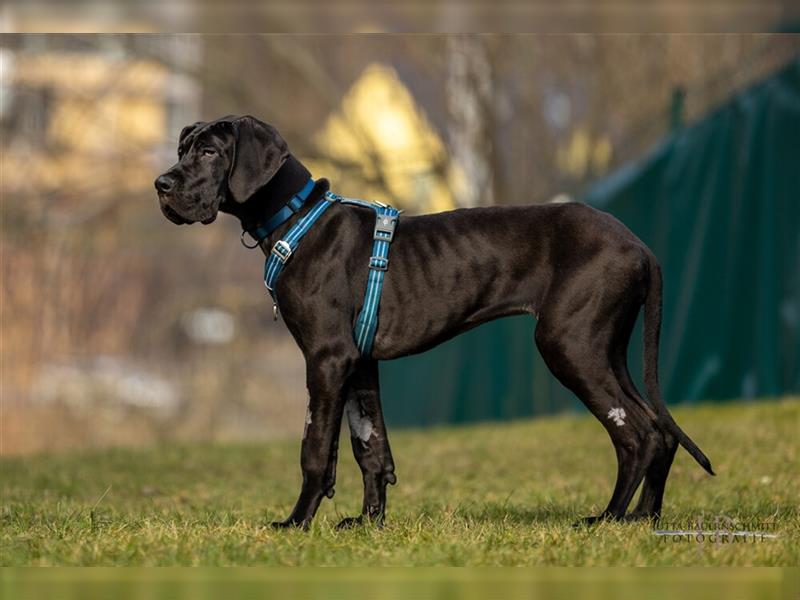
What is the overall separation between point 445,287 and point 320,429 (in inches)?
33.6

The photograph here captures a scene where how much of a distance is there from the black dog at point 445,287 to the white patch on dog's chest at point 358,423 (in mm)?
155

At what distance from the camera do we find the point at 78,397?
17422 millimetres

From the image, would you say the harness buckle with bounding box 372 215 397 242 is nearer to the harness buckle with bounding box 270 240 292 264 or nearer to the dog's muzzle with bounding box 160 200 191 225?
the harness buckle with bounding box 270 240 292 264

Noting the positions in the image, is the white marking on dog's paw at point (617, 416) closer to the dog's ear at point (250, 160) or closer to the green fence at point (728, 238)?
the dog's ear at point (250, 160)

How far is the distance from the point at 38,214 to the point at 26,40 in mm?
2837

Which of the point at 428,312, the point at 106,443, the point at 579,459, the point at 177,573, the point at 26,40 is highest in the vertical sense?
the point at 26,40

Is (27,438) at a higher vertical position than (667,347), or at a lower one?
lower

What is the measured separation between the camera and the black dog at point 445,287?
18.9 ft

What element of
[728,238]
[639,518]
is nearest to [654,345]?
[639,518]

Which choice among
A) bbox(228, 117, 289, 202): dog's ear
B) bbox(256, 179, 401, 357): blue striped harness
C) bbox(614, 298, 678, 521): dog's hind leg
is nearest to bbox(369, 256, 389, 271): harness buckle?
bbox(256, 179, 401, 357): blue striped harness

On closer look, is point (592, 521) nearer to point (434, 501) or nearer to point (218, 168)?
point (434, 501)

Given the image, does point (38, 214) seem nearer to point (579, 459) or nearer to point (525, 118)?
point (525, 118)

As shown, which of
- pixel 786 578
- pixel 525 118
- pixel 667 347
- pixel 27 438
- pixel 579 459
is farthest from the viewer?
pixel 525 118

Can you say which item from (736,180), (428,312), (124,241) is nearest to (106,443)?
(124,241)
